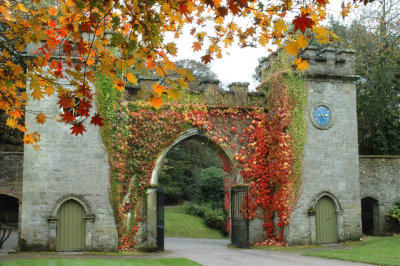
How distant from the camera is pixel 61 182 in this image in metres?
12.3

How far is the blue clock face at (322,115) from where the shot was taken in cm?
1382

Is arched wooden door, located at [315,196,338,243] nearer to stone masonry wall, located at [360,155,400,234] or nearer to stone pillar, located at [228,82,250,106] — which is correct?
stone masonry wall, located at [360,155,400,234]

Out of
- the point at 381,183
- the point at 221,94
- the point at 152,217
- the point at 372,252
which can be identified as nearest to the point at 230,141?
the point at 221,94

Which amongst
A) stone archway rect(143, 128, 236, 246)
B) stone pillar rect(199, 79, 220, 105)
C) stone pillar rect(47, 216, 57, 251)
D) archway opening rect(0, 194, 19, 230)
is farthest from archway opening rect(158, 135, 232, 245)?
archway opening rect(0, 194, 19, 230)

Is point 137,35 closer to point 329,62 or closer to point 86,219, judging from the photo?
point 86,219

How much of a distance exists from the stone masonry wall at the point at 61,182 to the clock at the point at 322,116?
674 centimetres

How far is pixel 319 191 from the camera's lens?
13.5 m

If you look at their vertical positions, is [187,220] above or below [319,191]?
below

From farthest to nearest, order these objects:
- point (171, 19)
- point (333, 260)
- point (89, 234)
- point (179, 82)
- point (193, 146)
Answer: point (193, 146) < point (89, 234) < point (333, 260) < point (171, 19) < point (179, 82)

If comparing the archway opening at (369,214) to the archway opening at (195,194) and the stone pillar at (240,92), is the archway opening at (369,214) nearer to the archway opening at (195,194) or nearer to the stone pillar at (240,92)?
the archway opening at (195,194)

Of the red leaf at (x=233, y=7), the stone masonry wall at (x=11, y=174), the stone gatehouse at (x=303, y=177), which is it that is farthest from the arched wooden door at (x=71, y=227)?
the red leaf at (x=233, y=7)

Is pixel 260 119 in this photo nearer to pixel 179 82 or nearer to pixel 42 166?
pixel 42 166

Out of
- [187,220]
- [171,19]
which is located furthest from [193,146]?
[171,19]

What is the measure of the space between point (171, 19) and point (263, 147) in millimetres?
8811
